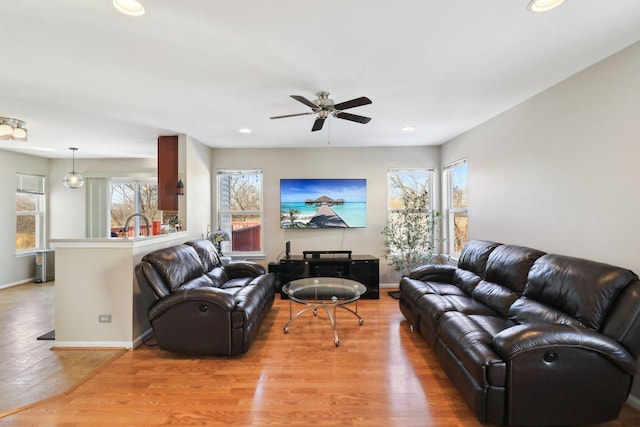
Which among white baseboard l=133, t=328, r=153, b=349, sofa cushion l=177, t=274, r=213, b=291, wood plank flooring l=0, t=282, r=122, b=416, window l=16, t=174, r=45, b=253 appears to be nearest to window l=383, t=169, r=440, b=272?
sofa cushion l=177, t=274, r=213, b=291

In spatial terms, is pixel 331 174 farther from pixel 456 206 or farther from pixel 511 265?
pixel 511 265

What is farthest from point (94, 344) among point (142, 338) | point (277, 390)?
point (277, 390)

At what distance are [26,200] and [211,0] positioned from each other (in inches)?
270

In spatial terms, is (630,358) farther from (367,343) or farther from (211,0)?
(211,0)

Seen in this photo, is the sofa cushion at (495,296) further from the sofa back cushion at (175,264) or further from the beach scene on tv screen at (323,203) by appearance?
the sofa back cushion at (175,264)

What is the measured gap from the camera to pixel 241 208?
215 inches

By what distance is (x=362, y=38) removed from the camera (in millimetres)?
2010

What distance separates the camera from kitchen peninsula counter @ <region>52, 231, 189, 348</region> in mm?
2992

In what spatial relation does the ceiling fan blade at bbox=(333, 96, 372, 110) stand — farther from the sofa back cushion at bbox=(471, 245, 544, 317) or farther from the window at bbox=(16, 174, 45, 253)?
the window at bbox=(16, 174, 45, 253)

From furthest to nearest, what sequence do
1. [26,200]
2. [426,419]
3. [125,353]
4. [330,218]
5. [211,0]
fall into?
[26,200] → [330,218] → [125,353] → [426,419] → [211,0]

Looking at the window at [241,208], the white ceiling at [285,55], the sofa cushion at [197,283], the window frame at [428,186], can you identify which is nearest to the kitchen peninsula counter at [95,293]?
the sofa cushion at [197,283]

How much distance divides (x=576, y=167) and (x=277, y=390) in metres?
3.10

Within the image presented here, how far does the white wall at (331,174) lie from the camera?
5312mm

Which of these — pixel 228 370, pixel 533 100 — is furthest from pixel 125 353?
pixel 533 100
